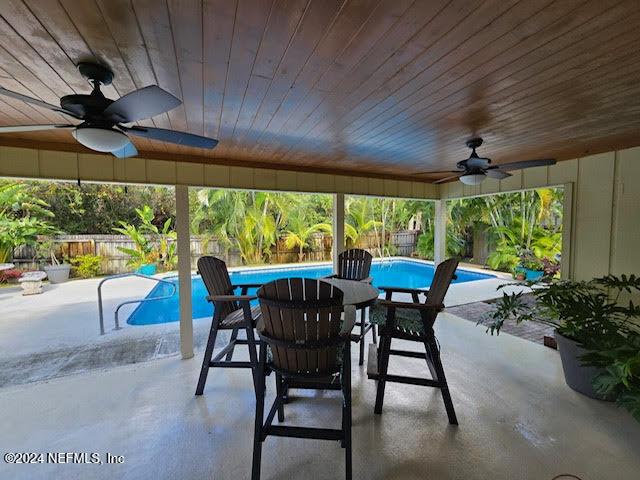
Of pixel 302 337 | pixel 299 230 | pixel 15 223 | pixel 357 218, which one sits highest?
pixel 357 218

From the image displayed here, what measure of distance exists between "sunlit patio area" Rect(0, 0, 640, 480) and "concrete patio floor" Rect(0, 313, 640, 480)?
0.06ft

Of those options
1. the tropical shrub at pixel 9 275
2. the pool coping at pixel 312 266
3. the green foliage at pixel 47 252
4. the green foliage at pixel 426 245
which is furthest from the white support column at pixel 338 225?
the tropical shrub at pixel 9 275

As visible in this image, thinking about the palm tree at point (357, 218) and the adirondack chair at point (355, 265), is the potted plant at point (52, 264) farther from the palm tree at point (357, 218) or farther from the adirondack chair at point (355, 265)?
the adirondack chair at point (355, 265)

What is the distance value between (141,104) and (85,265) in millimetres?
9224

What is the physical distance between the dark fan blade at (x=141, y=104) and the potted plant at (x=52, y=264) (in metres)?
8.68

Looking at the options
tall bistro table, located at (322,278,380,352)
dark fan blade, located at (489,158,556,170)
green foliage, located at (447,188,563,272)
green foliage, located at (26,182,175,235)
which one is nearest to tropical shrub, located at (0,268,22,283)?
green foliage, located at (26,182,175,235)

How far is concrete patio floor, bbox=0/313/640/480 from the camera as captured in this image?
1.80 m

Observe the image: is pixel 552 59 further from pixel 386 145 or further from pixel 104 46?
pixel 104 46

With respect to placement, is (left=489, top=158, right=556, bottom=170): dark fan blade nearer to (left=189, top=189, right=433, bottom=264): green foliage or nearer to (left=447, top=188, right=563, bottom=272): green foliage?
(left=447, top=188, right=563, bottom=272): green foliage

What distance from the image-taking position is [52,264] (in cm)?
828

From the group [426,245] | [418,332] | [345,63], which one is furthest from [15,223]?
[426,245]

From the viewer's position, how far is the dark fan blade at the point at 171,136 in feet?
6.23

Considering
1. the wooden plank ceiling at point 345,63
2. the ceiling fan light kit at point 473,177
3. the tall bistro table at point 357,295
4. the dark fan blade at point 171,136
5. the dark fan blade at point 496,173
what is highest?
the wooden plank ceiling at point 345,63

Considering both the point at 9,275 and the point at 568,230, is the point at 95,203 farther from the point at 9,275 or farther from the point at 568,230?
the point at 568,230
